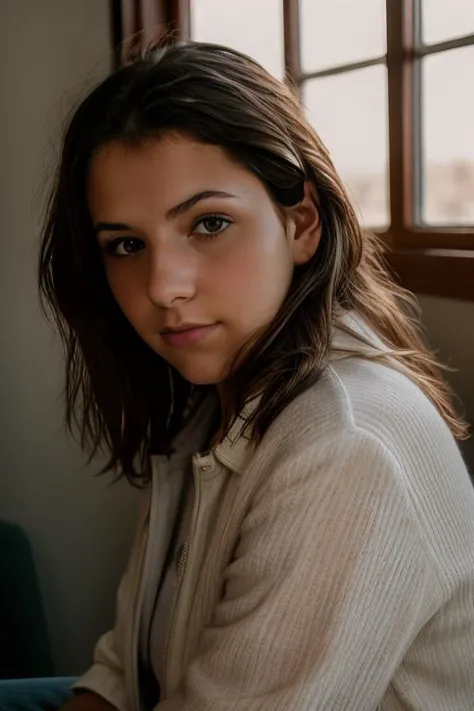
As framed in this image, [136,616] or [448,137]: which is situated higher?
[448,137]

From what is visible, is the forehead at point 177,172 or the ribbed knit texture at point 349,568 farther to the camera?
the forehead at point 177,172

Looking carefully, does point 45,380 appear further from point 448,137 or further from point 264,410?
point 264,410

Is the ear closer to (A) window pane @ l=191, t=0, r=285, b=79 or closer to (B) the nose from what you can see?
(B) the nose

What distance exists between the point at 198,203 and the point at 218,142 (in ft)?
0.22

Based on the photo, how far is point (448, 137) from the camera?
4.72 feet

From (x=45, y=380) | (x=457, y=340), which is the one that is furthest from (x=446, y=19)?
(x=45, y=380)

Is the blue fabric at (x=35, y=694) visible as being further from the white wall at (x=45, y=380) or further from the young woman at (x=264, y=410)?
the white wall at (x=45, y=380)

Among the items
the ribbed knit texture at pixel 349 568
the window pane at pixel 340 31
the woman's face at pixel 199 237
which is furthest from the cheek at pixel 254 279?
the window pane at pixel 340 31

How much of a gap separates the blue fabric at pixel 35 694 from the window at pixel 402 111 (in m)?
0.81

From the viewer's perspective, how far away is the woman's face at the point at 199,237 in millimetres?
978

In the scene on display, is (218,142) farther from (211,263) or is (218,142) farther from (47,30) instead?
(47,30)

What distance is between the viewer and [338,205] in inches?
42.1

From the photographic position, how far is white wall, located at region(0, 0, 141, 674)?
6.66ft

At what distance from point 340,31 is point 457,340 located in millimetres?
674
